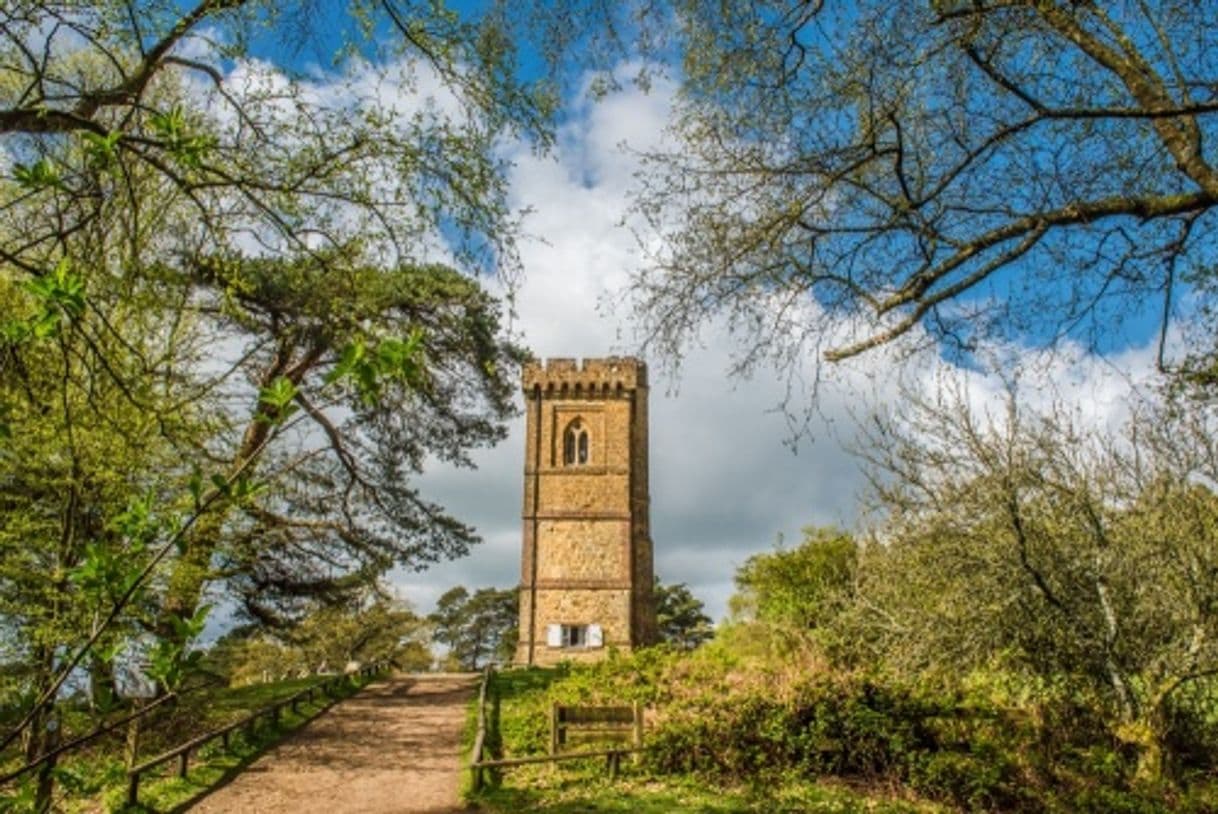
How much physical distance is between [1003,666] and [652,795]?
501 cm

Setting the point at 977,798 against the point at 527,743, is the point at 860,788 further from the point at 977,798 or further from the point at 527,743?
the point at 527,743

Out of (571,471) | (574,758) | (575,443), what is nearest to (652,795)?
(574,758)

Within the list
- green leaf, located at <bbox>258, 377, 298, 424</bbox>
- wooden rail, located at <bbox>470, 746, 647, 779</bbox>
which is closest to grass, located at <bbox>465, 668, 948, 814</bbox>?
wooden rail, located at <bbox>470, 746, 647, 779</bbox>

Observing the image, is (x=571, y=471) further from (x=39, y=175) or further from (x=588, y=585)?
(x=39, y=175)

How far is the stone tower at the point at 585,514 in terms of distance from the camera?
119ft

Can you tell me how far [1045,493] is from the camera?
12078mm

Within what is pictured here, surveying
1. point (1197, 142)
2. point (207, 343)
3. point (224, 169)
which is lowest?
point (224, 169)

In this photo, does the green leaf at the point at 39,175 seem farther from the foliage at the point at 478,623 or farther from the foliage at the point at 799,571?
the foliage at the point at 478,623

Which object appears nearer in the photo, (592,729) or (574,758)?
(574,758)

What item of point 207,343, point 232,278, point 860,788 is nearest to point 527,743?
point 860,788

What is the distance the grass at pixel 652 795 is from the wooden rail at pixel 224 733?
13.6 ft

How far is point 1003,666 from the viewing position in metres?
12.0

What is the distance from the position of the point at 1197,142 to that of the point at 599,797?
32.9ft

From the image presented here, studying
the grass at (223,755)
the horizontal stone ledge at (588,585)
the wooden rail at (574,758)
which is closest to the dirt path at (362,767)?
the grass at (223,755)
